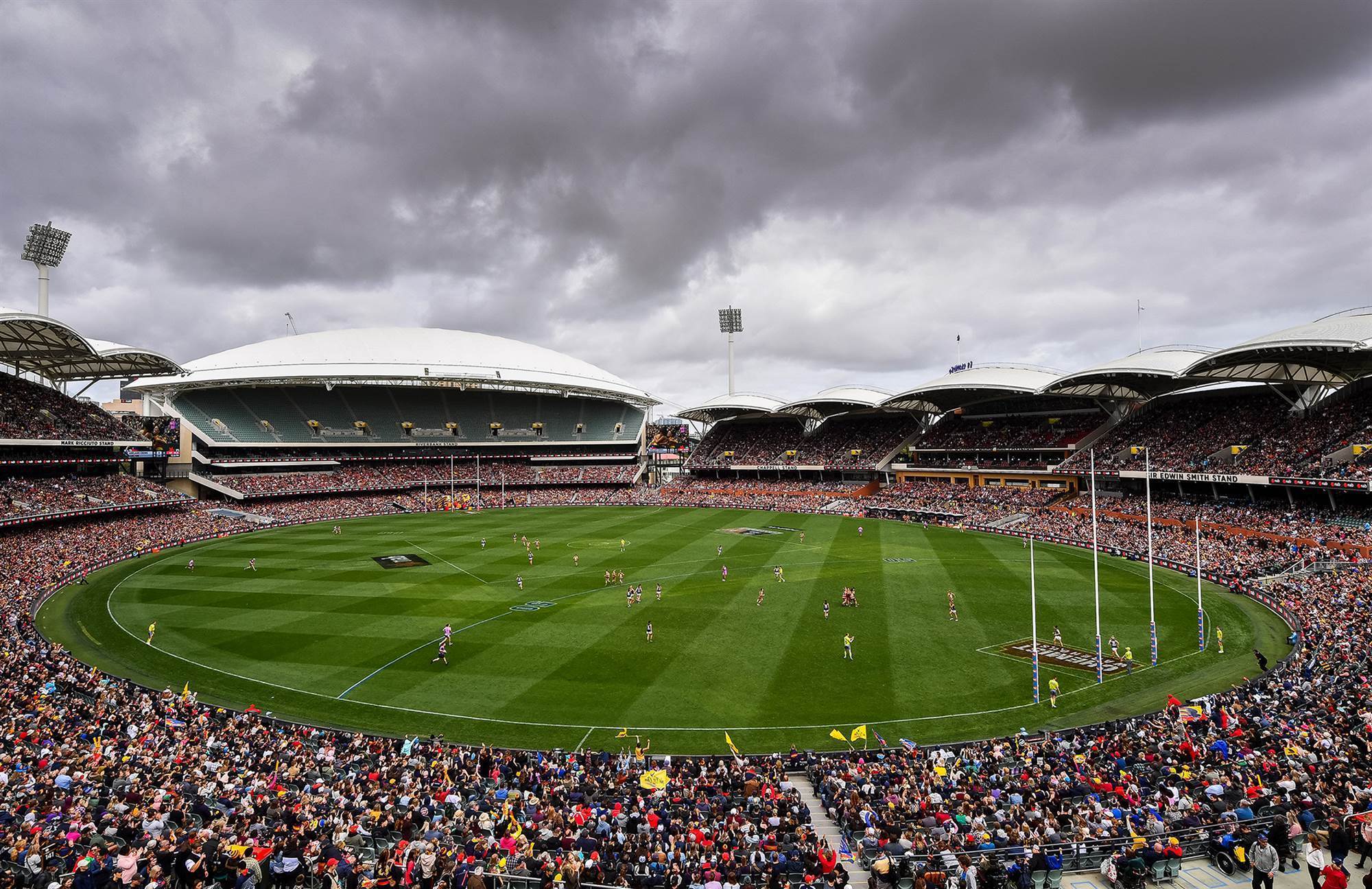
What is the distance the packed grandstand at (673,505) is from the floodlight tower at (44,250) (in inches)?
262

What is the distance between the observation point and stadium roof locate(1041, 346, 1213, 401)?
56.4 meters

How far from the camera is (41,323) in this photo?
1898 inches

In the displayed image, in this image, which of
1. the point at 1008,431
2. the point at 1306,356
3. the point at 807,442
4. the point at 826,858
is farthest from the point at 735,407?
the point at 826,858

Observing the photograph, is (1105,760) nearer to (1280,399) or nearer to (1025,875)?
(1025,875)

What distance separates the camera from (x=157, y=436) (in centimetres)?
7825

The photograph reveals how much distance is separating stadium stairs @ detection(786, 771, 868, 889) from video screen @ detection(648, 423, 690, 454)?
97.6 meters

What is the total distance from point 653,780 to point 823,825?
155 inches

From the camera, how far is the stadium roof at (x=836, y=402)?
8631cm

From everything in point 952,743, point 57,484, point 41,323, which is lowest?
point 952,743

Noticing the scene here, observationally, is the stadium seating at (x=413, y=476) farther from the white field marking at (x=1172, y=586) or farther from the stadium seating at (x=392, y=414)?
the white field marking at (x=1172, y=586)

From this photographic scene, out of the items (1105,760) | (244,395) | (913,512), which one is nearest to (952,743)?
(1105,760)

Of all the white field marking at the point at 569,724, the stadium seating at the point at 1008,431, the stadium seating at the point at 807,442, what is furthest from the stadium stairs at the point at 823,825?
the stadium seating at the point at 807,442

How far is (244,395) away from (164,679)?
267 ft

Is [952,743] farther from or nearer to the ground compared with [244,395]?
nearer to the ground
